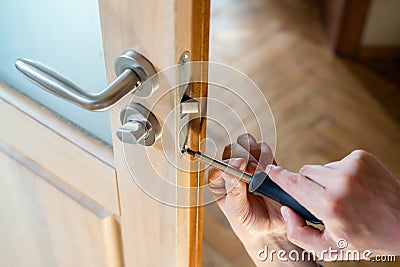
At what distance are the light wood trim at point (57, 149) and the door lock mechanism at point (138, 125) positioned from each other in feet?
0.40

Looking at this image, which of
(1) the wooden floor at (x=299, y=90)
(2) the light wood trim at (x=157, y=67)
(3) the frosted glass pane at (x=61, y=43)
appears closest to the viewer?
(2) the light wood trim at (x=157, y=67)

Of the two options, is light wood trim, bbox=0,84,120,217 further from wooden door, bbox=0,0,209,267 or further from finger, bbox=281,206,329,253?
finger, bbox=281,206,329,253

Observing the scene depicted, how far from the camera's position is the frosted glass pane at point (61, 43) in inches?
25.6

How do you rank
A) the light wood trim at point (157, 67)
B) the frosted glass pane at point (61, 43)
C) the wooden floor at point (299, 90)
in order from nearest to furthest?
the light wood trim at point (157, 67)
the frosted glass pane at point (61, 43)
the wooden floor at point (299, 90)

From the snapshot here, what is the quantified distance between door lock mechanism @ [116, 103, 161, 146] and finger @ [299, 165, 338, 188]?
17 centimetres

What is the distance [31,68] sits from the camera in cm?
59

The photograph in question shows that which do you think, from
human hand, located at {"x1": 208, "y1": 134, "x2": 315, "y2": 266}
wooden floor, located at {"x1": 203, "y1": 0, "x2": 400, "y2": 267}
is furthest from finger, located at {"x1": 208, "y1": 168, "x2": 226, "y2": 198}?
wooden floor, located at {"x1": 203, "y1": 0, "x2": 400, "y2": 267}

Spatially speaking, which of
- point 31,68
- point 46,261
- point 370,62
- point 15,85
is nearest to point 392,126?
point 370,62

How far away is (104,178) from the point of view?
0.75 metres

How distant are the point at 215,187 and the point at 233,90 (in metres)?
0.13

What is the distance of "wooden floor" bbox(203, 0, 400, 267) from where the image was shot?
1.74 metres

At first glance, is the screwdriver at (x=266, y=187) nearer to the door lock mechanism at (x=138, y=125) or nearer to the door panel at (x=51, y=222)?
the door lock mechanism at (x=138, y=125)

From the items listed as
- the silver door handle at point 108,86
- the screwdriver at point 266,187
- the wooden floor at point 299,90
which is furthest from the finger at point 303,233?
the wooden floor at point 299,90

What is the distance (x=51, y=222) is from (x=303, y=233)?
43cm
